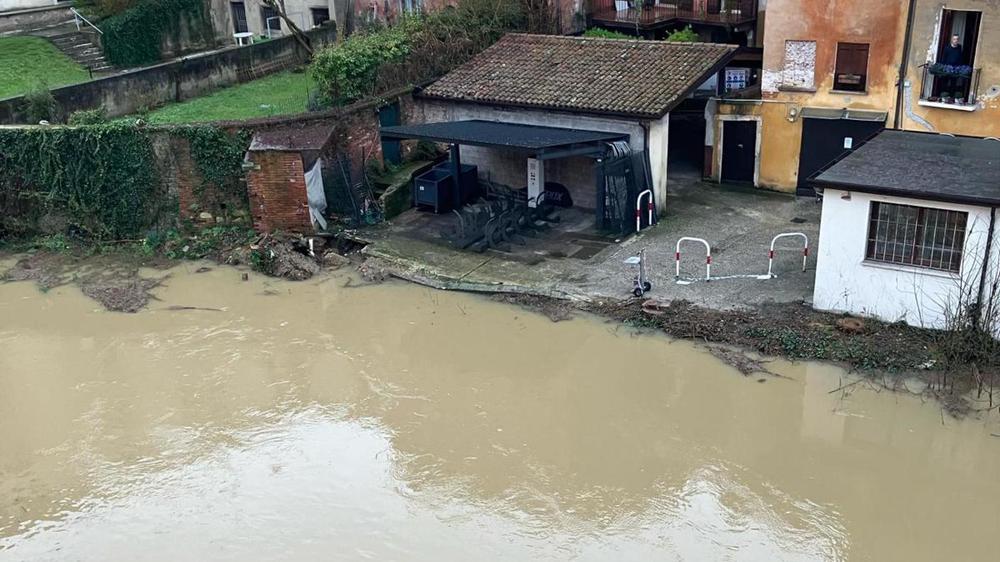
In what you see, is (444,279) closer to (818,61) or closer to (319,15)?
(818,61)

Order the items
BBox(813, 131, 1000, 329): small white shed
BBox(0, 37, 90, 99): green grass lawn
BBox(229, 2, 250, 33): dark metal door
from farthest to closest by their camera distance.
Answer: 1. BBox(229, 2, 250, 33): dark metal door
2. BBox(0, 37, 90, 99): green grass lawn
3. BBox(813, 131, 1000, 329): small white shed

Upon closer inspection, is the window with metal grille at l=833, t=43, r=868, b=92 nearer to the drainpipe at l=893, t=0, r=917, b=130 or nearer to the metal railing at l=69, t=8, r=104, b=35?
the drainpipe at l=893, t=0, r=917, b=130

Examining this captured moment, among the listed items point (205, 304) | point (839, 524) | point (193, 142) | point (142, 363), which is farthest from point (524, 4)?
point (839, 524)

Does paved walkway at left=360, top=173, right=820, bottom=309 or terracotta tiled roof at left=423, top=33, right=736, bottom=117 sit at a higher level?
terracotta tiled roof at left=423, top=33, right=736, bottom=117

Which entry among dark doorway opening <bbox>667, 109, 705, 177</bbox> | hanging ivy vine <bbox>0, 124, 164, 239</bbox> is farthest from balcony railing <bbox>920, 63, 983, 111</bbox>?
hanging ivy vine <bbox>0, 124, 164, 239</bbox>

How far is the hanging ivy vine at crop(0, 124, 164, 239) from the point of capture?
19109 millimetres

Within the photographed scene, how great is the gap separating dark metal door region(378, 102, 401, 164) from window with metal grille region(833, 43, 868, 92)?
9.52 meters

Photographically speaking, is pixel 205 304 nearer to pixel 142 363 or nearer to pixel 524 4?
pixel 142 363

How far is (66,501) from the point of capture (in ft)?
38.3

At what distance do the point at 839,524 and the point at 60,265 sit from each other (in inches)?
598

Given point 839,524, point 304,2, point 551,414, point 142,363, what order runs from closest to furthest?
1. point 839,524
2. point 551,414
3. point 142,363
4. point 304,2

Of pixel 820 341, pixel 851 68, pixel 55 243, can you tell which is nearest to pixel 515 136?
pixel 851 68

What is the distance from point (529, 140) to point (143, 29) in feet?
55.9

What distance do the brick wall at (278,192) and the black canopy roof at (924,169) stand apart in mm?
9924
